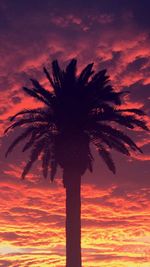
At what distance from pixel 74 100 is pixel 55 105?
1.25 meters

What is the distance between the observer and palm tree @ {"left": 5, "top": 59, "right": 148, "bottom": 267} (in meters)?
29.5

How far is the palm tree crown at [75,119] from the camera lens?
29750 mm

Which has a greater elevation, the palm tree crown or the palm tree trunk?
the palm tree crown

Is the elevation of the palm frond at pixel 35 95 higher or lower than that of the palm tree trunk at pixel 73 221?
higher

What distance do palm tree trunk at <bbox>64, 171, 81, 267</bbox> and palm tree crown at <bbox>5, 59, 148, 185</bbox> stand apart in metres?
0.80

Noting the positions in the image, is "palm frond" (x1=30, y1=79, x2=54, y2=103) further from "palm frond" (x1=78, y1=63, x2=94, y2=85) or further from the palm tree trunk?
the palm tree trunk

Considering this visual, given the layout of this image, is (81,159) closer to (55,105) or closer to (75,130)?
(75,130)

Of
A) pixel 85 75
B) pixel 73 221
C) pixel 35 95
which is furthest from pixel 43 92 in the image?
pixel 73 221

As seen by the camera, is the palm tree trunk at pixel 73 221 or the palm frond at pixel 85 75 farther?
the palm frond at pixel 85 75

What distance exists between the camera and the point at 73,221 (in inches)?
1147

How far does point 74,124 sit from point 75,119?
12.3 inches

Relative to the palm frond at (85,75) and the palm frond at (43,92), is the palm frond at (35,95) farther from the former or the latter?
the palm frond at (85,75)

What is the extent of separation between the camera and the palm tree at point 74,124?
29516mm

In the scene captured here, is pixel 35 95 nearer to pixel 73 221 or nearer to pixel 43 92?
pixel 43 92
